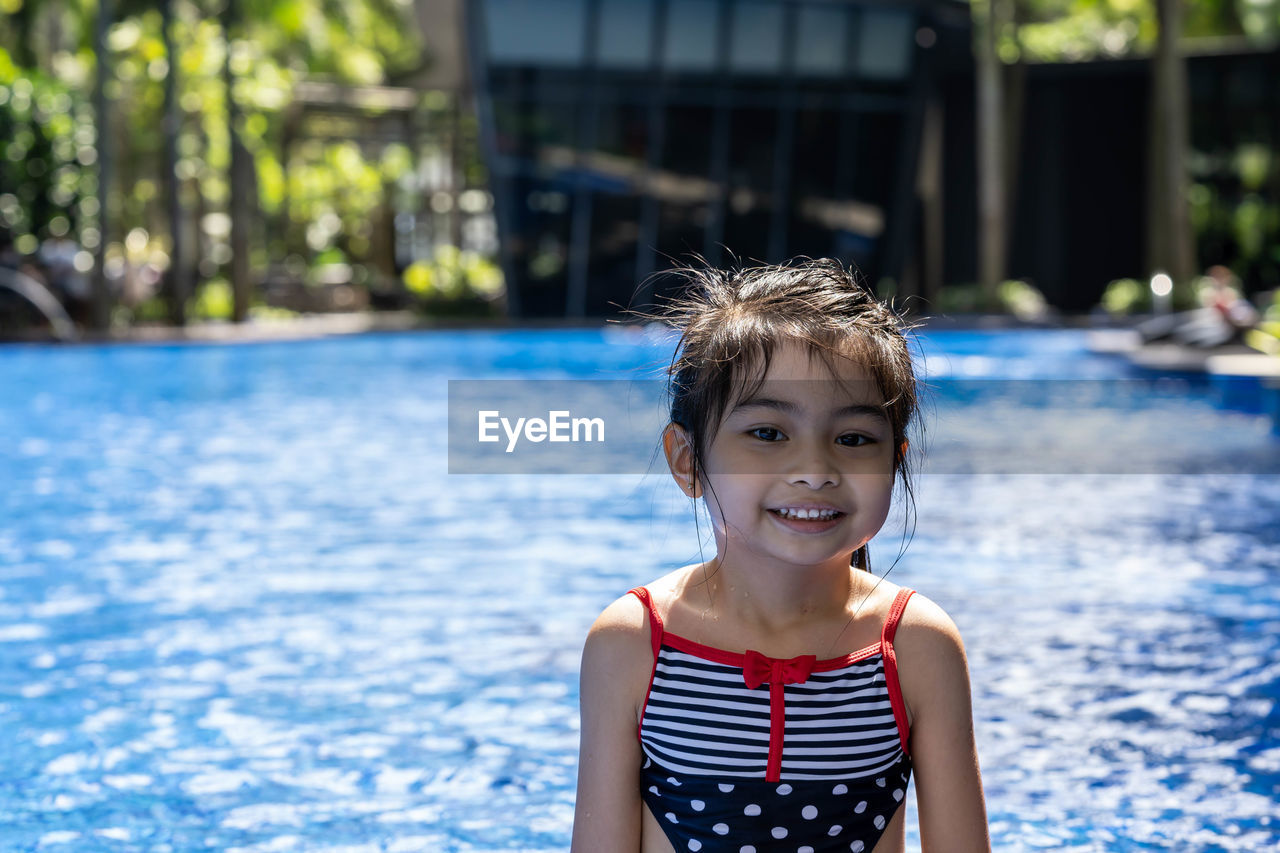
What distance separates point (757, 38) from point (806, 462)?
3046 cm

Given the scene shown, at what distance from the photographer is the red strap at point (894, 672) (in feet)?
6.41

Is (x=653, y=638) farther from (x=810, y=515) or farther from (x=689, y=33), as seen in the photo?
(x=689, y=33)

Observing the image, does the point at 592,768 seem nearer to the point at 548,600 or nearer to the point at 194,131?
the point at 548,600

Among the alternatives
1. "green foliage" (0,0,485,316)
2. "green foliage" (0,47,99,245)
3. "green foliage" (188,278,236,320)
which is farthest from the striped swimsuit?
"green foliage" (188,278,236,320)

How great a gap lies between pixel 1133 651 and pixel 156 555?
15.6 ft

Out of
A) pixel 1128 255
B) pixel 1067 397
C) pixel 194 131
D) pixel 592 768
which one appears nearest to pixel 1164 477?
pixel 1067 397

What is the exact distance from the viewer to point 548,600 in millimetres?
6676

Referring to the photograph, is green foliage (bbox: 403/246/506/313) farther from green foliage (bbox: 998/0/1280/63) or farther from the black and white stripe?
the black and white stripe

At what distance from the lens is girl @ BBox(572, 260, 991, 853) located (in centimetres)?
192

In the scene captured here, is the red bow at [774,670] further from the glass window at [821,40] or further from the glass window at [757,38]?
the glass window at [821,40]

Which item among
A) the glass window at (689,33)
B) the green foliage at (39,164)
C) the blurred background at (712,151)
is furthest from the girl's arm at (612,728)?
the glass window at (689,33)

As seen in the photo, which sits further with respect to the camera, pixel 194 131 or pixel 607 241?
pixel 194 131

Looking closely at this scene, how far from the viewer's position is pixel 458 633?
610 centimetres

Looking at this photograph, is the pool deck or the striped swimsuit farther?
the pool deck
